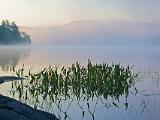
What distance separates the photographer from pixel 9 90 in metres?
23.9

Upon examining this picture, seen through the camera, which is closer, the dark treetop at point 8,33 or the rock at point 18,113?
the rock at point 18,113

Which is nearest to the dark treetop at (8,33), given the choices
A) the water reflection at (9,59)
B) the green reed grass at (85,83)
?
the water reflection at (9,59)

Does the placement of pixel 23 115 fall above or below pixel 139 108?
above

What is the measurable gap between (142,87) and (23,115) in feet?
63.0

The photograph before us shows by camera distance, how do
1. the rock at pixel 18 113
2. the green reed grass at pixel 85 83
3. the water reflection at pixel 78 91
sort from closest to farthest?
the rock at pixel 18 113, the water reflection at pixel 78 91, the green reed grass at pixel 85 83

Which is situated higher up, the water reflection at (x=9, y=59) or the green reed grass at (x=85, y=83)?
the green reed grass at (x=85, y=83)

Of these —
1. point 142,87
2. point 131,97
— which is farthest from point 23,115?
point 142,87

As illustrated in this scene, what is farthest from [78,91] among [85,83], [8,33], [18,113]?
[8,33]

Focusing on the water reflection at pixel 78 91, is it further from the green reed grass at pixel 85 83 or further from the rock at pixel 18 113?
the rock at pixel 18 113

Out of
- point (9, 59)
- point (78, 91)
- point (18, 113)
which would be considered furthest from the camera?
point (9, 59)

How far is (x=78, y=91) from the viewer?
74.6 feet

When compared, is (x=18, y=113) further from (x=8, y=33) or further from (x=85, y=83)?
(x=8, y=33)

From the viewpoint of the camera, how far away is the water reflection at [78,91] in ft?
66.5

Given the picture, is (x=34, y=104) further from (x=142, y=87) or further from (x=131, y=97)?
(x=142, y=87)
